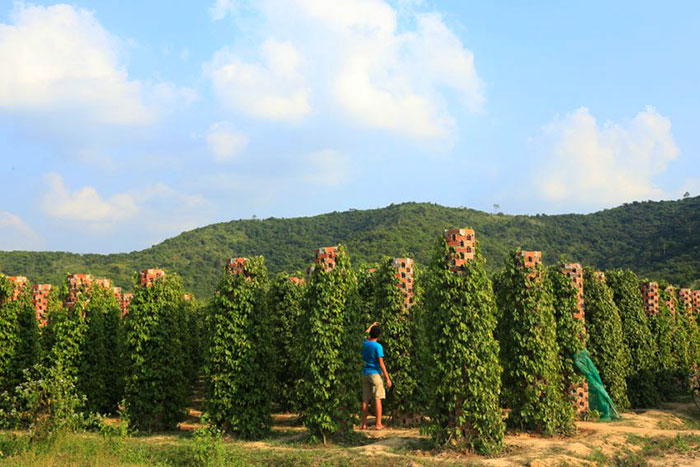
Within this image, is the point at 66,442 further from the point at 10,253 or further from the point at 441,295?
the point at 10,253

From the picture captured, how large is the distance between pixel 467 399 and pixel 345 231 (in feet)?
246

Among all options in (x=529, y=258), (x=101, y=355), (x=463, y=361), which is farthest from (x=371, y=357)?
(x=101, y=355)

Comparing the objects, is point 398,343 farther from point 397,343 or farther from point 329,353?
point 329,353

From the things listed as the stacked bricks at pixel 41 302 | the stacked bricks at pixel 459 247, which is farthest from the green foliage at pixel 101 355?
the stacked bricks at pixel 459 247

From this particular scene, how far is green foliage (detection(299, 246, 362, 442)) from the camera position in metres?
10.9

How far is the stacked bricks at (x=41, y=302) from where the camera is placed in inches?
710

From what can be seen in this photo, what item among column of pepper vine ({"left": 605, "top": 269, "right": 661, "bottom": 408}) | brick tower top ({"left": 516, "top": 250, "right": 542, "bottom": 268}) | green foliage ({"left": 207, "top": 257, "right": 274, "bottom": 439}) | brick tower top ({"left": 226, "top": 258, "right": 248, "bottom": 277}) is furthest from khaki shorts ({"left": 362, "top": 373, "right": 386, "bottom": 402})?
column of pepper vine ({"left": 605, "top": 269, "right": 661, "bottom": 408})

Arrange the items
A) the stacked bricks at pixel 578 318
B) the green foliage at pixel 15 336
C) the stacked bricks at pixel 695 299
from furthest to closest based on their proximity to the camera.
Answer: the stacked bricks at pixel 695 299, the green foliage at pixel 15 336, the stacked bricks at pixel 578 318

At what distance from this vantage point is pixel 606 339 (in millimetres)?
15711

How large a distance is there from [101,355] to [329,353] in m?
8.24

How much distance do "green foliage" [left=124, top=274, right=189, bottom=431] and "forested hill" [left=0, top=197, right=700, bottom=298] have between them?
39.2 metres

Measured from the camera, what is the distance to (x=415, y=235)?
64438 millimetres

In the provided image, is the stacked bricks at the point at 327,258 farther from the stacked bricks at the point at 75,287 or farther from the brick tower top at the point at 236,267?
the stacked bricks at the point at 75,287

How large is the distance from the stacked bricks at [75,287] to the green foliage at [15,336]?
1.87 m
